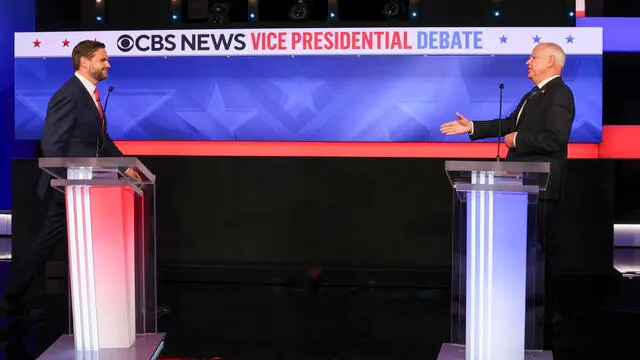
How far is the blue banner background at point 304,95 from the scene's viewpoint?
5.36 m

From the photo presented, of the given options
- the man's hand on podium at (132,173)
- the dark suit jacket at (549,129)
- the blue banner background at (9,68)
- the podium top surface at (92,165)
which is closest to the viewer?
the podium top surface at (92,165)

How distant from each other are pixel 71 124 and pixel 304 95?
2025 millimetres

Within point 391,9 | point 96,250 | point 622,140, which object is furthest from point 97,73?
point 622,140

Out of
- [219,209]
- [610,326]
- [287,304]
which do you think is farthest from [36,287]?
[610,326]

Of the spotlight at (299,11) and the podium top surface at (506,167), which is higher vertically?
the spotlight at (299,11)

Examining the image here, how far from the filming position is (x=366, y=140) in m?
5.46

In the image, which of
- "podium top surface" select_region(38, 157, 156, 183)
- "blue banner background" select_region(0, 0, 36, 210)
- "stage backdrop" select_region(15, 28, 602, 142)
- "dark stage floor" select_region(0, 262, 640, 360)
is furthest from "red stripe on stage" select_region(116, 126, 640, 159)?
"podium top surface" select_region(38, 157, 156, 183)

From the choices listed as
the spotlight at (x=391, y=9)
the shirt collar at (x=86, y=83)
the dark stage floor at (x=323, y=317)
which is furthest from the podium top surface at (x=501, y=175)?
the spotlight at (x=391, y=9)

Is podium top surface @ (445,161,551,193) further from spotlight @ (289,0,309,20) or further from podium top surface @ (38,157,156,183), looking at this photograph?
spotlight @ (289,0,309,20)

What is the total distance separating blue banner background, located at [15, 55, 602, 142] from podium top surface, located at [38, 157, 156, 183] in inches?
94.7

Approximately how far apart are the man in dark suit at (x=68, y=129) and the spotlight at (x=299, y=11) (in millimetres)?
1959

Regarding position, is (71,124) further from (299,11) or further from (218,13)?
(299,11)

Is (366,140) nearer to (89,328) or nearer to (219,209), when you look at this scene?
(219,209)

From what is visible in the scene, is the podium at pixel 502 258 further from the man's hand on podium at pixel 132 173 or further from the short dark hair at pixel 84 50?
the short dark hair at pixel 84 50
